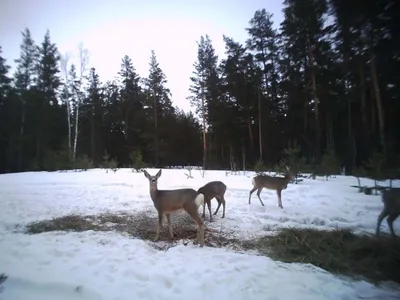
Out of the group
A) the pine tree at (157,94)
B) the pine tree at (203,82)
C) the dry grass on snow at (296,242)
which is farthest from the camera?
the pine tree at (157,94)

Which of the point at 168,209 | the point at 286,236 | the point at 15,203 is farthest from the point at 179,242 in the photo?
the point at 15,203

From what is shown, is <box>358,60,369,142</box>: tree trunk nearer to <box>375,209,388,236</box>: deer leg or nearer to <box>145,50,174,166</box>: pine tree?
<box>375,209,388,236</box>: deer leg

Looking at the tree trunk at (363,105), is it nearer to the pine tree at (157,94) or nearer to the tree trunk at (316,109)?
the tree trunk at (316,109)

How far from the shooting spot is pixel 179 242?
12.1ft

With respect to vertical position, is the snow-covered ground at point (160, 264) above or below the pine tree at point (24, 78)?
below

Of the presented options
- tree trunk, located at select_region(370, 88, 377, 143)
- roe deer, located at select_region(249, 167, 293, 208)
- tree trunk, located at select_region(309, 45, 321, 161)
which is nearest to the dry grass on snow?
tree trunk, located at select_region(370, 88, 377, 143)

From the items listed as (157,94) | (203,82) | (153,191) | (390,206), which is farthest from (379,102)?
(157,94)

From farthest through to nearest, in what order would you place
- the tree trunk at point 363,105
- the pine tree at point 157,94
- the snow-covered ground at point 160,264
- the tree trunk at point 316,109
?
the pine tree at point 157,94
the tree trunk at point 316,109
the tree trunk at point 363,105
the snow-covered ground at point 160,264

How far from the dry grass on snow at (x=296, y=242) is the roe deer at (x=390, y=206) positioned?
0.19 meters

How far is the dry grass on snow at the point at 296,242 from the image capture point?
233cm

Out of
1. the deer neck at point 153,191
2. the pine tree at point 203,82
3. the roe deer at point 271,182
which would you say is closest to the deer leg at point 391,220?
the deer neck at point 153,191

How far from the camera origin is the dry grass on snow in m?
2.33

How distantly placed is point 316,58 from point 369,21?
958 millimetres

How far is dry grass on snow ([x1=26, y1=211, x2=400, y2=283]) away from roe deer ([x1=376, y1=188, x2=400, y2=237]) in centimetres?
19
